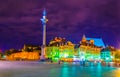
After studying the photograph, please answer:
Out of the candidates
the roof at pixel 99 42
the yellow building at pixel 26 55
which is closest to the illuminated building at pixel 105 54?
the roof at pixel 99 42

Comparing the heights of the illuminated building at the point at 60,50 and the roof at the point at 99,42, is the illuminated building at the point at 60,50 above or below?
below

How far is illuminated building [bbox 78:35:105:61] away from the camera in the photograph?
168025 millimetres

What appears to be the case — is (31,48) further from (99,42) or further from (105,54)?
(105,54)

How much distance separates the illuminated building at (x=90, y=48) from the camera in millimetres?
168025

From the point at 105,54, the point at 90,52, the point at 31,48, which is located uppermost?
the point at 31,48

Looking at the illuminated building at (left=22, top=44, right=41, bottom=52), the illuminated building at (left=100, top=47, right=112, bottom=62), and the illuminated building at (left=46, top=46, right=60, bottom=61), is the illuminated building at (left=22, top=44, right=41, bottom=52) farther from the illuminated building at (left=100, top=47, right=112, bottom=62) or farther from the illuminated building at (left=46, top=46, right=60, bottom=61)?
the illuminated building at (left=100, top=47, right=112, bottom=62)

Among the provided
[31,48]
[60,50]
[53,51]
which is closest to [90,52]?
[60,50]

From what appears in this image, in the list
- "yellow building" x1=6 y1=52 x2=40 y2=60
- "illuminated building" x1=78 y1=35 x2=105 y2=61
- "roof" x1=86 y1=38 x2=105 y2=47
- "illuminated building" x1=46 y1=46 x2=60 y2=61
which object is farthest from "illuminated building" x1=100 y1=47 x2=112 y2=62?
"yellow building" x1=6 y1=52 x2=40 y2=60

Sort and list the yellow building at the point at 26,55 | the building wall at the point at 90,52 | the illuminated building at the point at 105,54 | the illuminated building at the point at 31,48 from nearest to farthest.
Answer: the illuminated building at the point at 105,54
the yellow building at the point at 26,55
the building wall at the point at 90,52
the illuminated building at the point at 31,48

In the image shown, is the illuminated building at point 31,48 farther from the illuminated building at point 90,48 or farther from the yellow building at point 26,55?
the illuminated building at point 90,48

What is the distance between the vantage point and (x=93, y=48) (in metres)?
180

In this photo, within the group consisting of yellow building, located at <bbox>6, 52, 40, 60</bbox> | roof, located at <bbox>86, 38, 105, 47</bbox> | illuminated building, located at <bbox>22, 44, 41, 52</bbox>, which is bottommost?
yellow building, located at <bbox>6, 52, 40, 60</bbox>

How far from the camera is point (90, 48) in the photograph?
584ft

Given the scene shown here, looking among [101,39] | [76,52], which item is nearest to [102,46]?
[101,39]
